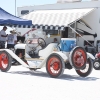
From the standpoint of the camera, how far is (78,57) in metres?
9.05

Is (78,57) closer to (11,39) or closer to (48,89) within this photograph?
(48,89)

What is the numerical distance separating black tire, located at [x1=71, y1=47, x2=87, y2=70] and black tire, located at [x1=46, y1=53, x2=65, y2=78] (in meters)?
0.32

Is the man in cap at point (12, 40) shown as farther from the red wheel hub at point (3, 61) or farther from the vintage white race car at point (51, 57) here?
the red wheel hub at point (3, 61)

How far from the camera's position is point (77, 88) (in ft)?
23.7

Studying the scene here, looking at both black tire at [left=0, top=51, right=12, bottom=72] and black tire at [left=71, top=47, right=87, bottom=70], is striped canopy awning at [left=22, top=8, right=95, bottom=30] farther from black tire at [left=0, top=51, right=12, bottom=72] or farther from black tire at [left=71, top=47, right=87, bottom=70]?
black tire at [left=71, top=47, right=87, bottom=70]

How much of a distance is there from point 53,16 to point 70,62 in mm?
9431

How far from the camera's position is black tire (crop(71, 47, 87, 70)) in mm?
8953

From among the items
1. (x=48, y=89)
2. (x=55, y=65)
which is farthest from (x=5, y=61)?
(x=48, y=89)

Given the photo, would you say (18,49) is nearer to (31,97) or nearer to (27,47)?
(27,47)

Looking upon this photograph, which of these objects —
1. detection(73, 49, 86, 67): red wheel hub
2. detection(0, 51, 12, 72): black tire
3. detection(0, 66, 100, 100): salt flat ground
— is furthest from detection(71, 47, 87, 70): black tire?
detection(0, 51, 12, 72): black tire

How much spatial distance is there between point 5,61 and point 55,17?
8068 millimetres

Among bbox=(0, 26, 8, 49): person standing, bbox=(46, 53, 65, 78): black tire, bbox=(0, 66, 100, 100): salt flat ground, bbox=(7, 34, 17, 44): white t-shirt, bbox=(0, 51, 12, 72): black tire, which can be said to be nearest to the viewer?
bbox=(0, 66, 100, 100): salt flat ground

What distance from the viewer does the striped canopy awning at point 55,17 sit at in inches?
651

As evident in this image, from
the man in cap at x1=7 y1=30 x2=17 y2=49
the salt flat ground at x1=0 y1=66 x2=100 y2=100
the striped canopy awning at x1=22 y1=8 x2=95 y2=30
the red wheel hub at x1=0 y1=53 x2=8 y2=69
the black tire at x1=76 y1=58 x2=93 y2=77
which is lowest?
the salt flat ground at x1=0 y1=66 x2=100 y2=100
